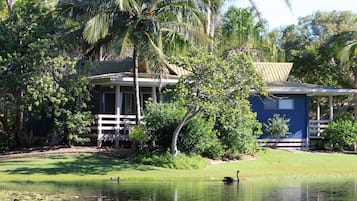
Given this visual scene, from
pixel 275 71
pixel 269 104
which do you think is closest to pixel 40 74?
pixel 269 104

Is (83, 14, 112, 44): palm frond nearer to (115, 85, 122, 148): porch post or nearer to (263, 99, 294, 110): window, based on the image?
(115, 85, 122, 148): porch post

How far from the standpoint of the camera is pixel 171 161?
1070 inches

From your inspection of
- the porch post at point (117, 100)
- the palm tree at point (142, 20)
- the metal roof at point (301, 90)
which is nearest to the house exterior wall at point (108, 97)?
the porch post at point (117, 100)

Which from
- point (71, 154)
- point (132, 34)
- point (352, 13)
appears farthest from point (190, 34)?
point (352, 13)

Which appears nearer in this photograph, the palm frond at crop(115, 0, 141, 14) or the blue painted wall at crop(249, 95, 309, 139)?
the palm frond at crop(115, 0, 141, 14)

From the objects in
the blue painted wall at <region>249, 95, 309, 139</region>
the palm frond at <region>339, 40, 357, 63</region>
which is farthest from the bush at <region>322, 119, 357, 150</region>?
the palm frond at <region>339, 40, 357, 63</region>

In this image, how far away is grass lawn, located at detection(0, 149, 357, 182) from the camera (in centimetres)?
2491

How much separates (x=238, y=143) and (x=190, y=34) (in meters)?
5.17

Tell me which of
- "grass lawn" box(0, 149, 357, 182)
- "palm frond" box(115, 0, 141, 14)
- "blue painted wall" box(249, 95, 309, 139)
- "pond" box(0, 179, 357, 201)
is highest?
"palm frond" box(115, 0, 141, 14)

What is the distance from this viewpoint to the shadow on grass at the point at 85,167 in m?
25.4

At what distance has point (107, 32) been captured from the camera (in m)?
28.5

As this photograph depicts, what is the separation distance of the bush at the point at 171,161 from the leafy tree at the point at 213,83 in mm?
1805

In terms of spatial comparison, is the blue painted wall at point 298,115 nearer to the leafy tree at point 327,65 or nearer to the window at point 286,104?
the window at point 286,104

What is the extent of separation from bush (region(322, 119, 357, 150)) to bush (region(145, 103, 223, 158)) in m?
8.21
